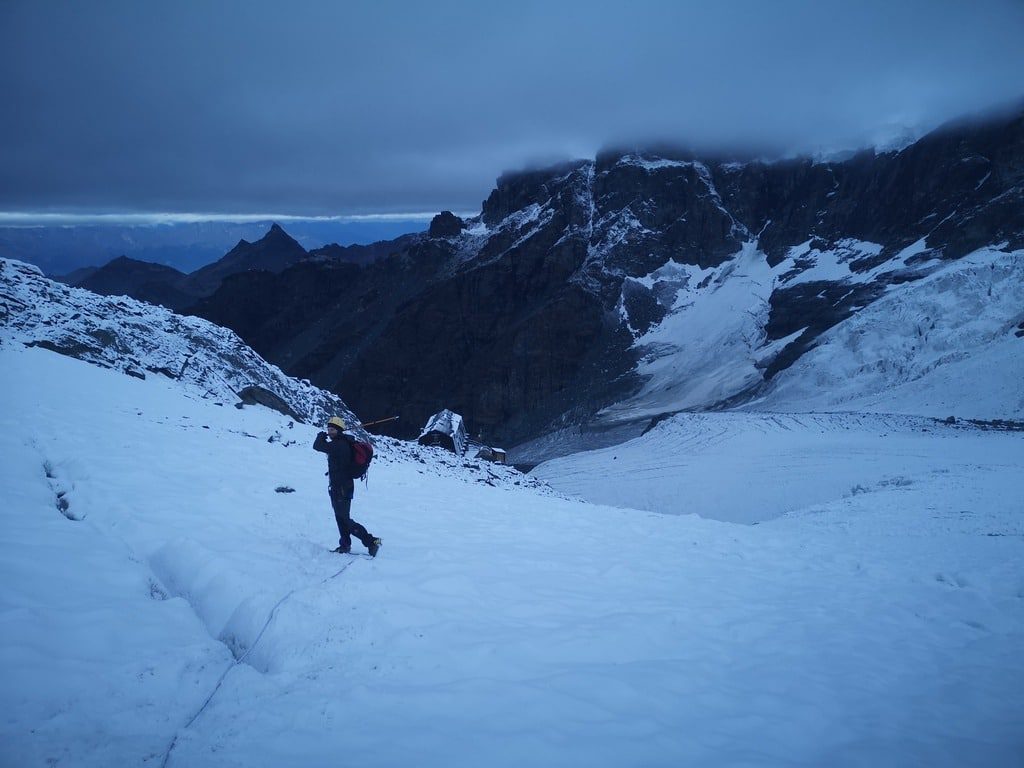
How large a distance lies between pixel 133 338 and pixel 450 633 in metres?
20.2

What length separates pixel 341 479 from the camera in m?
7.25

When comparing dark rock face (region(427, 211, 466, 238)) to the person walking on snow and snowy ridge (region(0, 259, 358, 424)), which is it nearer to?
snowy ridge (region(0, 259, 358, 424))

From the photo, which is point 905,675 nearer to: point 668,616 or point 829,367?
point 668,616

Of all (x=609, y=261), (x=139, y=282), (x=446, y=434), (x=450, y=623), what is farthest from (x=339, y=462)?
(x=139, y=282)

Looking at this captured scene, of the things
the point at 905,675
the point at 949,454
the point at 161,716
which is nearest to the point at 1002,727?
the point at 905,675

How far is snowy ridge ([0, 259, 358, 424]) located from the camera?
742 inches

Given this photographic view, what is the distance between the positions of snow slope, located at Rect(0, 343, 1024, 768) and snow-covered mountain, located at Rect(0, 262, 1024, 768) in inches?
1.0

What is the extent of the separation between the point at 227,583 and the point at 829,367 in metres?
50.4

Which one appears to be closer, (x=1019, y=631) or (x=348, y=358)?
(x=1019, y=631)

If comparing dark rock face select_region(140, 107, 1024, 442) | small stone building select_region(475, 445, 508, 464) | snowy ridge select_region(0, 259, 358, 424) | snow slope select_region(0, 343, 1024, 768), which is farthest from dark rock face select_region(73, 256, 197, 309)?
snow slope select_region(0, 343, 1024, 768)

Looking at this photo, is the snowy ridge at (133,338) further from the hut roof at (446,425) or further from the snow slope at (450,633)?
the hut roof at (446,425)

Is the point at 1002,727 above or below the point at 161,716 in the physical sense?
below

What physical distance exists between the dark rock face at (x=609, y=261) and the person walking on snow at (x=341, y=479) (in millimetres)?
52020

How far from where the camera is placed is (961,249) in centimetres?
5484
